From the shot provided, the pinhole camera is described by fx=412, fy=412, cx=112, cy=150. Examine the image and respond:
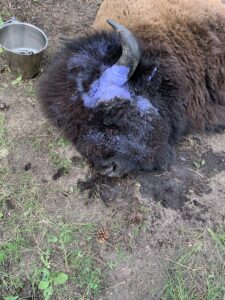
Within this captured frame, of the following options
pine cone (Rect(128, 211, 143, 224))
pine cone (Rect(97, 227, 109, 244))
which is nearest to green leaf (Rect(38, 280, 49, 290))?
pine cone (Rect(97, 227, 109, 244))

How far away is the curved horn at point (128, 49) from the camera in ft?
10.1

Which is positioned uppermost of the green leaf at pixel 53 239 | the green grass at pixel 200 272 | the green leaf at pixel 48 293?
the green grass at pixel 200 272

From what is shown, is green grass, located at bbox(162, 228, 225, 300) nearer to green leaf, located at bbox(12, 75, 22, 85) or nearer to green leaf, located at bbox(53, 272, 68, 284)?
green leaf, located at bbox(53, 272, 68, 284)

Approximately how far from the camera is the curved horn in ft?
10.1

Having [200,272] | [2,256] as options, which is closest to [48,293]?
[2,256]

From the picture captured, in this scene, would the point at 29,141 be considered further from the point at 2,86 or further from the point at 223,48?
the point at 223,48

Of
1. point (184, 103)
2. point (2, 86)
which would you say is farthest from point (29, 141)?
point (184, 103)

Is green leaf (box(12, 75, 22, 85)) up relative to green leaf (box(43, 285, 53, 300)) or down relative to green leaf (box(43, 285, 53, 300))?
up

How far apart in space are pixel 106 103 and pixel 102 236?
1091 mm

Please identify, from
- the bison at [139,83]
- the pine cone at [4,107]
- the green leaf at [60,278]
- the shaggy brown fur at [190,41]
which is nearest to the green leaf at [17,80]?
the pine cone at [4,107]

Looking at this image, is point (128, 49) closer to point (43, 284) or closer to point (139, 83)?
point (139, 83)

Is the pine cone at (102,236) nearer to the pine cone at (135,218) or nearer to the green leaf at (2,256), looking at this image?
the pine cone at (135,218)

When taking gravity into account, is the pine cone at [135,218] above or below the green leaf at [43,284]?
above

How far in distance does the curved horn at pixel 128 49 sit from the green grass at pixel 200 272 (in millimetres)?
1537
